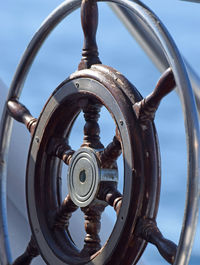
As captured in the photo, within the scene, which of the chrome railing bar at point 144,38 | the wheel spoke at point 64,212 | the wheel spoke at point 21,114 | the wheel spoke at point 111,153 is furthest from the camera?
the chrome railing bar at point 144,38

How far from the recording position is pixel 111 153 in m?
1.38

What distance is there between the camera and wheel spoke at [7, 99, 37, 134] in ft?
5.25

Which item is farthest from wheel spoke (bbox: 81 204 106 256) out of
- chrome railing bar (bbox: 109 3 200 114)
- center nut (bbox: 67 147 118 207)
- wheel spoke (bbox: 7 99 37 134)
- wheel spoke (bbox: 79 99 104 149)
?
Result: chrome railing bar (bbox: 109 3 200 114)

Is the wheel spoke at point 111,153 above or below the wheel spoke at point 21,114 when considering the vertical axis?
below

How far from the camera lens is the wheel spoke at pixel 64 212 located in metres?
1.48

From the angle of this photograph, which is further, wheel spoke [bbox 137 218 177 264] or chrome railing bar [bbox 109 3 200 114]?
chrome railing bar [bbox 109 3 200 114]

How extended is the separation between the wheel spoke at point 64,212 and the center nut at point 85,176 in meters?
0.04

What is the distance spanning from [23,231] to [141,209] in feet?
2.34

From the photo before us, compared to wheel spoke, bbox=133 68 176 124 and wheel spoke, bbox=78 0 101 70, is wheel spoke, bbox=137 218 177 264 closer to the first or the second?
wheel spoke, bbox=133 68 176 124

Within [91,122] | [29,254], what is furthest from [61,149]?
[29,254]

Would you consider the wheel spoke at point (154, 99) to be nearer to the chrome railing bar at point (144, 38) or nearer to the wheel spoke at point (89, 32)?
the wheel spoke at point (89, 32)

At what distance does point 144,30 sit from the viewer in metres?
1.83

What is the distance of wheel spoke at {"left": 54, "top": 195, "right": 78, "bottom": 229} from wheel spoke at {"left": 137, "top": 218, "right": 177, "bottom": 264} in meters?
0.23

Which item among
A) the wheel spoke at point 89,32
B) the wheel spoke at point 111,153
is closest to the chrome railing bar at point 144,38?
the wheel spoke at point 89,32
